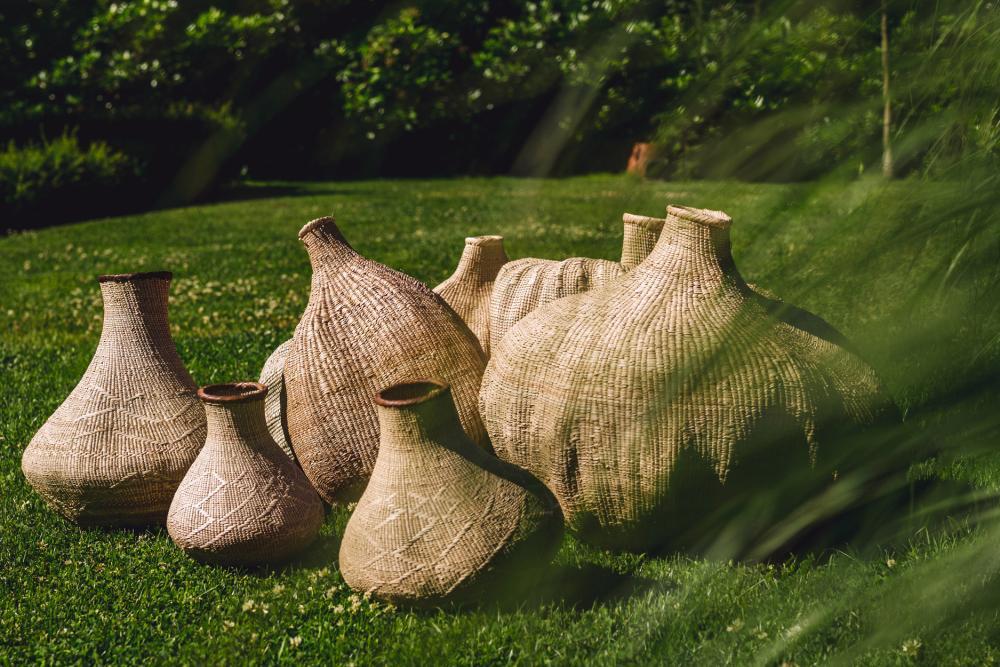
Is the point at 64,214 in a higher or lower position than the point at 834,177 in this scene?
lower

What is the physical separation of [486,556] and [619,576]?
19.9 inches

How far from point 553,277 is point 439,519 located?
1441mm

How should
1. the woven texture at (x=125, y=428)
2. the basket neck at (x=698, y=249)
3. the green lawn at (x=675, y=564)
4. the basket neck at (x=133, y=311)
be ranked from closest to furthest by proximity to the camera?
the green lawn at (x=675, y=564) < the basket neck at (x=698, y=249) < the woven texture at (x=125, y=428) < the basket neck at (x=133, y=311)

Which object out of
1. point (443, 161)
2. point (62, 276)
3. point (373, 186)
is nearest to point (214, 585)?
point (62, 276)

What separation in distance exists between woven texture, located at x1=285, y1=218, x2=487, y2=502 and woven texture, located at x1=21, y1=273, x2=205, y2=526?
40cm

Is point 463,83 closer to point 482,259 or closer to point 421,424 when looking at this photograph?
point 482,259

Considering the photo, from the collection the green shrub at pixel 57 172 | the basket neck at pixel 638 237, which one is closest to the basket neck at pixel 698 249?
the basket neck at pixel 638 237

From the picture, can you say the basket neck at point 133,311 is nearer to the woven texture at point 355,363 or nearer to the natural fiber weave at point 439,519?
the woven texture at point 355,363

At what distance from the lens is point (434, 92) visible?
64.4 feet

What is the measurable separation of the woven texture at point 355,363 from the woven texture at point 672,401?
0.40 m

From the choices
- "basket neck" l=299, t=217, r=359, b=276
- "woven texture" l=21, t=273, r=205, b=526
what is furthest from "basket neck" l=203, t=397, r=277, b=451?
"basket neck" l=299, t=217, r=359, b=276

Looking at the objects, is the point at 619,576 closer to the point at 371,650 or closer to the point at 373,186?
the point at 371,650

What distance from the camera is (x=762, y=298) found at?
3.29 m

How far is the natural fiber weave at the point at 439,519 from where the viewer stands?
9.54 feet
